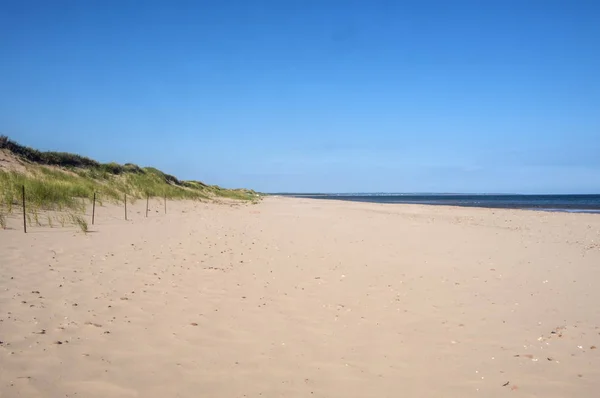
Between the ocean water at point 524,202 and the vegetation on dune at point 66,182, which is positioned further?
the ocean water at point 524,202

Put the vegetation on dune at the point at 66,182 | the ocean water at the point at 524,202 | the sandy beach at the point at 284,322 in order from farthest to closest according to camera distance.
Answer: the ocean water at the point at 524,202
the vegetation on dune at the point at 66,182
the sandy beach at the point at 284,322

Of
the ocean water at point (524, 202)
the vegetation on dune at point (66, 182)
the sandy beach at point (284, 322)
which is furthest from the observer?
the ocean water at point (524, 202)

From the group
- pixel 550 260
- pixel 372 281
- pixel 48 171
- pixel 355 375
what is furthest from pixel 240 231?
pixel 48 171

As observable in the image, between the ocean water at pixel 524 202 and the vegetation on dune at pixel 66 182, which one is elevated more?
the vegetation on dune at pixel 66 182

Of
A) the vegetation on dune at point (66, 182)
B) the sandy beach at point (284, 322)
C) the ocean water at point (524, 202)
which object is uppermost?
the vegetation on dune at point (66, 182)

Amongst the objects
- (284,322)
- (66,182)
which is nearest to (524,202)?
(66,182)

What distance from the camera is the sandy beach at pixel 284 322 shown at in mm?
3637

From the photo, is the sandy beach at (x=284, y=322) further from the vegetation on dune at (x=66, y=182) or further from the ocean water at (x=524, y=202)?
the ocean water at (x=524, y=202)

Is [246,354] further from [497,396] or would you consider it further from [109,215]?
[109,215]

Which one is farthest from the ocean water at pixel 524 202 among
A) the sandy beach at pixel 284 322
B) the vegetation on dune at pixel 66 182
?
the vegetation on dune at pixel 66 182

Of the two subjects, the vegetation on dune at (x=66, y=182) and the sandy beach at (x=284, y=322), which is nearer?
the sandy beach at (x=284, y=322)

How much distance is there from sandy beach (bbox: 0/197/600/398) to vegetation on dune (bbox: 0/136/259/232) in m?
3.73

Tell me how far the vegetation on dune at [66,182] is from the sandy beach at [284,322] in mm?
3729

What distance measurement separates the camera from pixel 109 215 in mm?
14695
